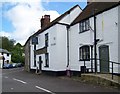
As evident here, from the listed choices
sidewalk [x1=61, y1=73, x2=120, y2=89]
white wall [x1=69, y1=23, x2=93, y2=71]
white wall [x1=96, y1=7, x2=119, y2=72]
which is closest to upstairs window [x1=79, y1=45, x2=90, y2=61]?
white wall [x1=69, y1=23, x2=93, y2=71]

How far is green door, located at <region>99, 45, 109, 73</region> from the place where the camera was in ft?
68.8

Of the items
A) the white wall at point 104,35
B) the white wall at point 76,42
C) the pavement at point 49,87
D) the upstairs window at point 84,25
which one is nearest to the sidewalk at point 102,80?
the pavement at point 49,87

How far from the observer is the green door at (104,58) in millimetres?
20984

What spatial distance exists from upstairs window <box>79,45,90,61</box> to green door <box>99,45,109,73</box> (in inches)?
94.5

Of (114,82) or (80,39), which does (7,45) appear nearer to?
(80,39)

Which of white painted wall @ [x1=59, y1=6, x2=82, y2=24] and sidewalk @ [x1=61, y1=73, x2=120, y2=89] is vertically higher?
white painted wall @ [x1=59, y1=6, x2=82, y2=24]

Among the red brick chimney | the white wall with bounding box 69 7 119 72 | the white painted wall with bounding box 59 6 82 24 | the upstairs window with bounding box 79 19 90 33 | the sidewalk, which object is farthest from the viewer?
the red brick chimney

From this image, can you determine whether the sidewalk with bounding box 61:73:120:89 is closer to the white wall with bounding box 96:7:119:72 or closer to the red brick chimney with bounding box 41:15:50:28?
the white wall with bounding box 96:7:119:72

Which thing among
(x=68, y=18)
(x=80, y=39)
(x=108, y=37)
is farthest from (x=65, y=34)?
(x=108, y=37)

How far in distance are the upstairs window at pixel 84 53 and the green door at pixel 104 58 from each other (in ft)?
7.88

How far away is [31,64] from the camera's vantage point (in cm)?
4159

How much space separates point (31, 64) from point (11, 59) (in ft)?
186

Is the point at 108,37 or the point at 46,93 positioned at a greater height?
the point at 108,37

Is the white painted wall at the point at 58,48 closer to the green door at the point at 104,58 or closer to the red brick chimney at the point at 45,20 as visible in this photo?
the green door at the point at 104,58
